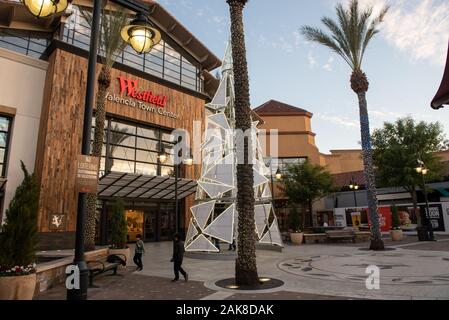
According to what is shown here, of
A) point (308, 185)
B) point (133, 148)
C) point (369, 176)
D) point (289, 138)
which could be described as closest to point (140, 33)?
point (369, 176)

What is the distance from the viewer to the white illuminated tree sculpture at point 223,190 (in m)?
16.4

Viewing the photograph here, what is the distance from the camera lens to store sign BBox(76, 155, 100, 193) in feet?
18.0

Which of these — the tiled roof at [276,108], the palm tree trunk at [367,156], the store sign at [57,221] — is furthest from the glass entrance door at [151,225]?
the tiled roof at [276,108]

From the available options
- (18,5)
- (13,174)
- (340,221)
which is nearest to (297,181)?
(340,221)

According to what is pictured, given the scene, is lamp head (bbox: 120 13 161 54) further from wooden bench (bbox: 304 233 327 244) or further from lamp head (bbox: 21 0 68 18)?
wooden bench (bbox: 304 233 327 244)

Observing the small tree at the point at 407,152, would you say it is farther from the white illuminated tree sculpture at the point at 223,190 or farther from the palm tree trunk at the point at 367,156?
the white illuminated tree sculpture at the point at 223,190

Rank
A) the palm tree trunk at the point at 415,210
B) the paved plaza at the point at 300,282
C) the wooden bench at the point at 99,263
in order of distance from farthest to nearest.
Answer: the palm tree trunk at the point at 415,210, the wooden bench at the point at 99,263, the paved plaza at the point at 300,282

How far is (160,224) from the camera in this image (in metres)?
27.7

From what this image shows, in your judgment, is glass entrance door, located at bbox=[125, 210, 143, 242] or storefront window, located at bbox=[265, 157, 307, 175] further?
storefront window, located at bbox=[265, 157, 307, 175]

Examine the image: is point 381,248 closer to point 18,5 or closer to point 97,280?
point 97,280

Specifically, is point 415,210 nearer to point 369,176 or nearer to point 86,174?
point 369,176

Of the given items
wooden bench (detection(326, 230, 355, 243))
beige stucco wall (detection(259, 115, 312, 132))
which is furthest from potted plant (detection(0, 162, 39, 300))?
beige stucco wall (detection(259, 115, 312, 132))

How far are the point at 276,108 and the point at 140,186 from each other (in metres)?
26.6
